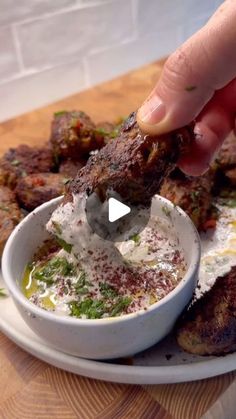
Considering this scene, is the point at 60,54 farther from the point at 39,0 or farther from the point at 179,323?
the point at 179,323

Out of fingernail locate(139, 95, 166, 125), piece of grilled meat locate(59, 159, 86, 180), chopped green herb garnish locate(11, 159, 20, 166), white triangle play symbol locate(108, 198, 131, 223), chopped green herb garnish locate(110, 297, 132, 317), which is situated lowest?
piece of grilled meat locate(59, 159, 86, 180)

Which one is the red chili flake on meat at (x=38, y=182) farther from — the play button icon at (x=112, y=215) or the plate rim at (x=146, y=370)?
the plate rim at (x=146, y=370)

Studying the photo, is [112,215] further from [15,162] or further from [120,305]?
[15,162]

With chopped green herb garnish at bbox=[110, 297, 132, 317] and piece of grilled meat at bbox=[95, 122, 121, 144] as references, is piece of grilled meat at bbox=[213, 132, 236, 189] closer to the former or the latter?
piece of grilled meat at bbox=[95, 122, 121, 144]

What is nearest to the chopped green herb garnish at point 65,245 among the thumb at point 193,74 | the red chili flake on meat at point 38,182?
the thumb at point 193,74

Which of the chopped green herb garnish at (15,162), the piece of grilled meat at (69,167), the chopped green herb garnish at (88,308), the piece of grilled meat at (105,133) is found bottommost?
the piece of grilled meat at (69,167)

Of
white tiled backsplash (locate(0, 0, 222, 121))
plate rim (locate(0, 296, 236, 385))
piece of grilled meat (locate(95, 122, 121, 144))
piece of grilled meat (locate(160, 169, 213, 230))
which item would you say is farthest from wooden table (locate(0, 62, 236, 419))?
white tiled backsplash (locate(0, 0, 222, 121))
